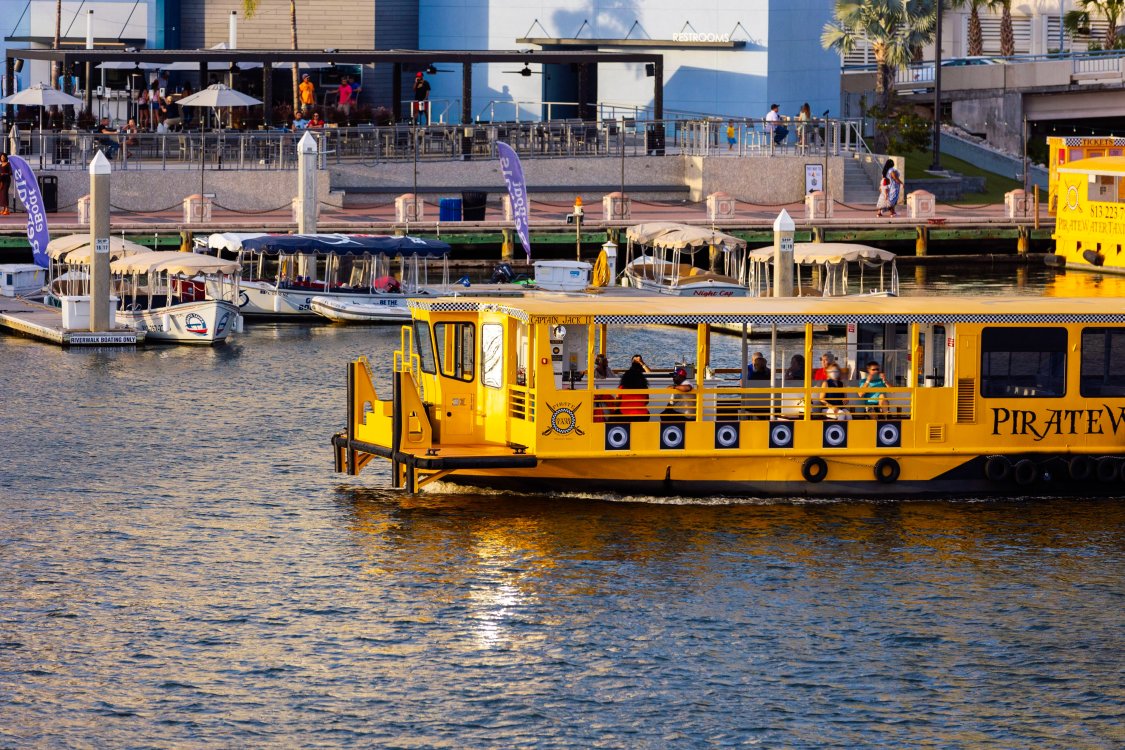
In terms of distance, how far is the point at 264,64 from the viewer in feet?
246

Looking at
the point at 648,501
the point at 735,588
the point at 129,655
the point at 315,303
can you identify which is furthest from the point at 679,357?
the point at 129,655

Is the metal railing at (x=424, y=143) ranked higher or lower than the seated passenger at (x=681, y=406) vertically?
higher

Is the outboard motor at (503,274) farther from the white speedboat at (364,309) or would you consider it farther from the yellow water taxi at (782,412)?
the yellow water taxi at (782,412)

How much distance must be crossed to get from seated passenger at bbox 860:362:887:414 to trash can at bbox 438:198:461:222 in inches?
1572

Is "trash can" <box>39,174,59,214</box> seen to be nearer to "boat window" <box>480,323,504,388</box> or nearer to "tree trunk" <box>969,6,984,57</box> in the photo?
"boat window" <box>480,323,504,388</box>

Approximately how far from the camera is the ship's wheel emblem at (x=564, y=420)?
31.8 metres

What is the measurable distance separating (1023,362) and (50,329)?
30623 mm

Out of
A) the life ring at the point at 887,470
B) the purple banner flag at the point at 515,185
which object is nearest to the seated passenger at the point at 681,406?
the life ring at the point at 887,470

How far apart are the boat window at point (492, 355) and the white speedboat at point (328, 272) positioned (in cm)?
2484

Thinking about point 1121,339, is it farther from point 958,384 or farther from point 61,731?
point 61,731

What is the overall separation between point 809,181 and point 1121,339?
45.0 meters

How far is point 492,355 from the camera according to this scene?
1296 inches

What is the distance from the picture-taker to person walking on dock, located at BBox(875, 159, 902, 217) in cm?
7425

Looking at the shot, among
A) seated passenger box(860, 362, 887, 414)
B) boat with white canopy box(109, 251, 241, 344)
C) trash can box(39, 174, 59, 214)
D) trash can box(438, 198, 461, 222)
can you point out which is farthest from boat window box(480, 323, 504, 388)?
trash can box(39, 174, 59, 214)
